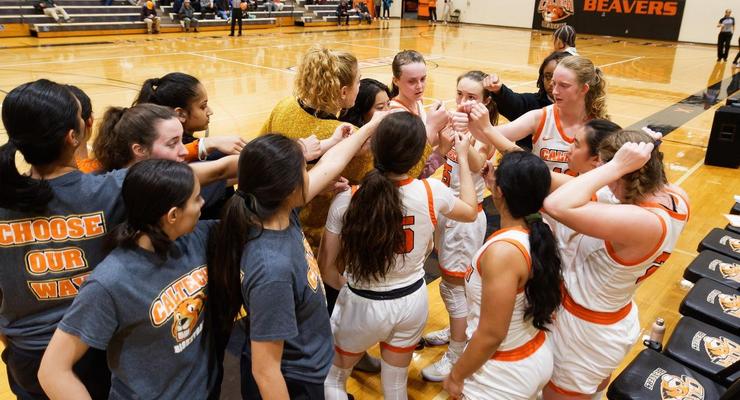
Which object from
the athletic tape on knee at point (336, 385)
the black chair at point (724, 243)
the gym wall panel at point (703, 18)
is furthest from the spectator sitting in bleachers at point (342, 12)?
the athletic tape on knee at point (336, 385)

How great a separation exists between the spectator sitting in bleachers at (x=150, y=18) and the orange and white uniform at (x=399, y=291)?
18931 mm

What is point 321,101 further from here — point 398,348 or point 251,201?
point 398,348

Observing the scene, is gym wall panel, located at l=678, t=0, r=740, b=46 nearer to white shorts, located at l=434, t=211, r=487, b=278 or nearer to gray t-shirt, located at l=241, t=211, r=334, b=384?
white shorts, located at l=434, t=211, r=487, b=278

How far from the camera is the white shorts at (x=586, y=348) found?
6.61 ft

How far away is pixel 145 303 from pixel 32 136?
0.63 meters

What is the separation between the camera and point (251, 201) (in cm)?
168

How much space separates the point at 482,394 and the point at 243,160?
1200mm

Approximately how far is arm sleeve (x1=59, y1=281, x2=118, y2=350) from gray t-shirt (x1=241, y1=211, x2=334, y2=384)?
387 millimetres

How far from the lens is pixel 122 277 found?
1.47 m

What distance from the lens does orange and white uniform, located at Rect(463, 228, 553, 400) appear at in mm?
1893

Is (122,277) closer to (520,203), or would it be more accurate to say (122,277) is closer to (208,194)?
(208,194)

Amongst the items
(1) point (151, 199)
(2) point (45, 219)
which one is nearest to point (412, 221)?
(1) point (151, 199)

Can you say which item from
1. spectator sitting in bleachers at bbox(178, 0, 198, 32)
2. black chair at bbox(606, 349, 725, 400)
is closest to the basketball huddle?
black chair at bbox(606, 349, 725, 400)

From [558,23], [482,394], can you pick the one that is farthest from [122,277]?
[558,23]
